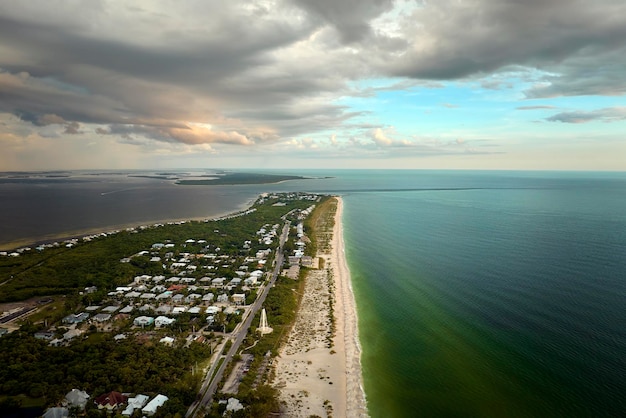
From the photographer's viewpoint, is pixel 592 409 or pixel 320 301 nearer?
pixel 592 409

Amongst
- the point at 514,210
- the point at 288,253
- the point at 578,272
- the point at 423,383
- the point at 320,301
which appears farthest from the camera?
the point at 514,210

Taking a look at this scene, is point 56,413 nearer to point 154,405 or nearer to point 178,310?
point 154,405

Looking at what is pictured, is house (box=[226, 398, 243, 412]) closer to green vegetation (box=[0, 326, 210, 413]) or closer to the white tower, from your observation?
green vegetation (box=[0, 326, 210, 413])

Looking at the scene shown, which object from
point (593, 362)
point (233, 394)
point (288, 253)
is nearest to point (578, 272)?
point (593, 362)

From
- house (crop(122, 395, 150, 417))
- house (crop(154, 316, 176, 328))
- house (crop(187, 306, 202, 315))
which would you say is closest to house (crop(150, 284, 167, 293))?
house (crop(187, 306, 202, 315))

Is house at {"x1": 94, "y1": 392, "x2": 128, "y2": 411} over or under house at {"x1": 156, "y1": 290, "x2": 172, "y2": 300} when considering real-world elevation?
over

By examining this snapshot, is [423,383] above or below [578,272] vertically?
below

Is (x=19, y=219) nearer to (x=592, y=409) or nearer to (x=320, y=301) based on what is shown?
(x=320, y=301)
